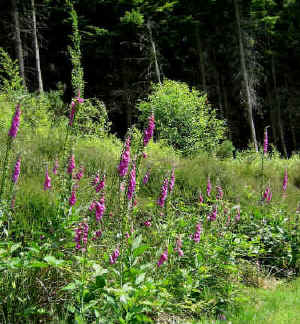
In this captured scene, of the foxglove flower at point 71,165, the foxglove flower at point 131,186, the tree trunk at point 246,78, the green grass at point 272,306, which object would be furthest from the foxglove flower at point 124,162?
the tree trunk at point 246,78

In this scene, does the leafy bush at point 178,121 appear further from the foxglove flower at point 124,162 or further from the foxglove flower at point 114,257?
the foxglove flower at point 124,162

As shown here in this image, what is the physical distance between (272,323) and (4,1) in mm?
21574

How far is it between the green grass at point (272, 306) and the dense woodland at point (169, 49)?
14.0 metres

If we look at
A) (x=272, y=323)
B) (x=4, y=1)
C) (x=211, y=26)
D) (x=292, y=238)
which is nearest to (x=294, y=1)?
(x=211, y=26)

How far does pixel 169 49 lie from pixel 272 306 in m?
22.4

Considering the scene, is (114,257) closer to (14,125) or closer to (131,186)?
(131,186)

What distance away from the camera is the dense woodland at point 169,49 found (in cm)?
1819

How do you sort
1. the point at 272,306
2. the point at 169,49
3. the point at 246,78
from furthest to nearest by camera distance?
1. the point at 169,49
2. the point at 246,78
3. the point at 272,306

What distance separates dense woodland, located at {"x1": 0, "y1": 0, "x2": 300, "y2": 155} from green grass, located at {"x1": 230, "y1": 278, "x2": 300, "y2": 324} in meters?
14.0

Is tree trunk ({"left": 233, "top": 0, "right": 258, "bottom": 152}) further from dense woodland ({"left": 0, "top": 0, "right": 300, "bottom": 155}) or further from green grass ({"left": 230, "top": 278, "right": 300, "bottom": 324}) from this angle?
green grass ({"left": 230, "top": 278, "right": 300, "bottom": 324})

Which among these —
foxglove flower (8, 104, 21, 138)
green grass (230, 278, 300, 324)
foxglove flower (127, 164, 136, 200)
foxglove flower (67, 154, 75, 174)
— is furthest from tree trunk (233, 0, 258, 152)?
foxglove flower (8, 104, 21, 138)

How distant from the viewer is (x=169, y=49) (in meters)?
24.1

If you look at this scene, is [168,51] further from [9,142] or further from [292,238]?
[9,142]

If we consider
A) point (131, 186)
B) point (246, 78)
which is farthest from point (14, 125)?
point (246, 78)
